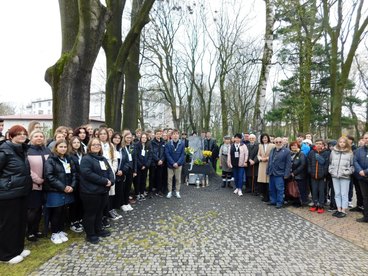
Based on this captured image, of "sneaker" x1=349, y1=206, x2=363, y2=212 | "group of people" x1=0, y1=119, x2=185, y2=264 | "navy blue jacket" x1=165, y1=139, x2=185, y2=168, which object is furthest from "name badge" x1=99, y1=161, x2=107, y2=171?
"sneaker" x1=349, y1=206, x2=363, y2=212

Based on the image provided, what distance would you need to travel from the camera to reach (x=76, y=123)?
695 centimetres

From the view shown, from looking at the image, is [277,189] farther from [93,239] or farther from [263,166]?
[93,239]

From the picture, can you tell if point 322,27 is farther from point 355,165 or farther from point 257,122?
point 355,165

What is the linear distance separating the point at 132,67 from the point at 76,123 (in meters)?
7.23

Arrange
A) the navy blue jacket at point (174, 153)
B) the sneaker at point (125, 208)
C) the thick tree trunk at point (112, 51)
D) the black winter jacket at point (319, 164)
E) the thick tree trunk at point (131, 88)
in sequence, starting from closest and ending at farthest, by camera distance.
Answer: the sneaker at point (125, 208)
the black winter jacket at point (319, 164)
the navy blue jacket at point (174, 153)
the thick tree trunk at point (112, 51)
the thick tree trunk at point (131, 88)

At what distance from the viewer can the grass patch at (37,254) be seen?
3.89 m

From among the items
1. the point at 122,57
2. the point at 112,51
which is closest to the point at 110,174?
the point at 122,57

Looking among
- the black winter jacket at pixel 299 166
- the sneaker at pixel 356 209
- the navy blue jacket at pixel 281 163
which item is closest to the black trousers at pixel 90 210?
the navy blue jacket at pixel 281 163

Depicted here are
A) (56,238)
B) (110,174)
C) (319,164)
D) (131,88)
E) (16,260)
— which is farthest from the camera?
(131,88)

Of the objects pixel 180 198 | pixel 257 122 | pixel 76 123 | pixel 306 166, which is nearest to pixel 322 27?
pixel 257 122

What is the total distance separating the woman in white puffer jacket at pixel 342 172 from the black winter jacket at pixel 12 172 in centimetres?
684

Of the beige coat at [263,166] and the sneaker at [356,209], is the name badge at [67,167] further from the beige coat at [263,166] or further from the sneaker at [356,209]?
the sneaker at [356,209]

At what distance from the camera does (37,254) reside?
4.39 metres

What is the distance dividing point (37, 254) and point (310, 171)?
6548 mm
